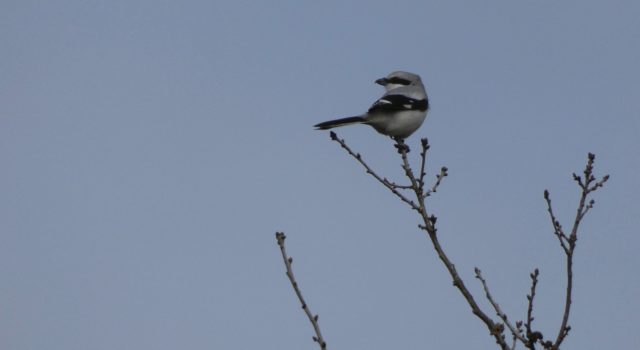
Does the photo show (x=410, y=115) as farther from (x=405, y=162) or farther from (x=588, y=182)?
(x=588, y=182)

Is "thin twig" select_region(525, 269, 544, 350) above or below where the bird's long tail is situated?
below

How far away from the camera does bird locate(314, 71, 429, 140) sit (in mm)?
8319

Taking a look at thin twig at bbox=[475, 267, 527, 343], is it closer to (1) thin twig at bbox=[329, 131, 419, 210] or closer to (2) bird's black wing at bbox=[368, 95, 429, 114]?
(1) thin twig at bbox=[329, 131, 419, 210]

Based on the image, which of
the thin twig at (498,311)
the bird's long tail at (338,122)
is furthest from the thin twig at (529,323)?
the bird's long tail at (338,122)

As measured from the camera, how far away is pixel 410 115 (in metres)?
8.61

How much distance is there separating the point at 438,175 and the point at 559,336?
2.37 metres

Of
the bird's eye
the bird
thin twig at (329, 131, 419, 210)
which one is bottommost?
thin twig at (329, 131, 419, 210)

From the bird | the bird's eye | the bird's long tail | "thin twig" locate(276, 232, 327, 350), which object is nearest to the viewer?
"thin twig" locate(276, 232, 327, 350)

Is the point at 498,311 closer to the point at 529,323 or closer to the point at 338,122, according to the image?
the point at 529,323

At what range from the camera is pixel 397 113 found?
27.8ft

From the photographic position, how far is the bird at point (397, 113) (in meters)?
8.32

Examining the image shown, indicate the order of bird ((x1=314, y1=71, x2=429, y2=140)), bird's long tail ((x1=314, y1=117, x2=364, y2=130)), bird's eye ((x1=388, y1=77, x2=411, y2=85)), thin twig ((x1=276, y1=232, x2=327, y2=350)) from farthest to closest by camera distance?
bird's eye ((x1=388, y1=77, x2=411, y2=85)), bird ((x1=314, y1=71, x2=429, y2=140)), bird's long tail ((x1=314, y1=117, x2=364, y2=130)), thin twig ((x1=276, y1=232, x2=327, y2=350))

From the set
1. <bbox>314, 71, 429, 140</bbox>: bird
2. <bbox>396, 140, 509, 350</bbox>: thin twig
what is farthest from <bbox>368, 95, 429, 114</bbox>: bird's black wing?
<bbox>396, 140, 509, 350</bbox>: thin twig

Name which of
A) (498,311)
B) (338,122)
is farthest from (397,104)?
(498,311)
